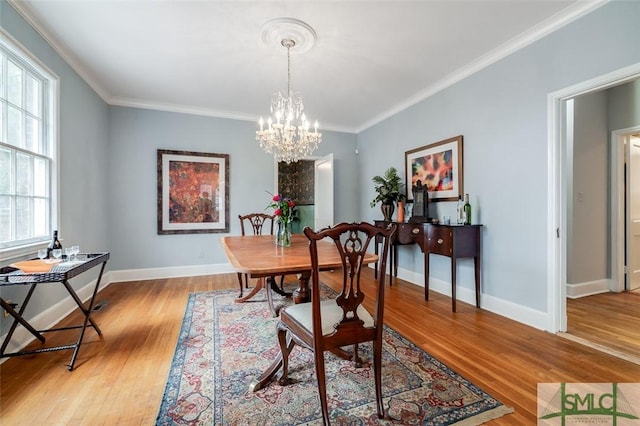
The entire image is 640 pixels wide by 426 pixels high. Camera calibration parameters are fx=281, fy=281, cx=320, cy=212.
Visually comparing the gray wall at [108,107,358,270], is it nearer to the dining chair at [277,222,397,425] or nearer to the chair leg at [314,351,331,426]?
the dining chair at [277,222,397,425]

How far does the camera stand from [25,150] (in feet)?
7.63

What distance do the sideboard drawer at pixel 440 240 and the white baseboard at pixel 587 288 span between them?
5.78ft

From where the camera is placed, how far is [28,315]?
7.48 ft

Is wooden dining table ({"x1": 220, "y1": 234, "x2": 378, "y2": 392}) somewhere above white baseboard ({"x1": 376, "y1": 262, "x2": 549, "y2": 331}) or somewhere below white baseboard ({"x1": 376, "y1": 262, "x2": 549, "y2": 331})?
above

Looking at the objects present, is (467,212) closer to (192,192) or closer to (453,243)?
(453,243)

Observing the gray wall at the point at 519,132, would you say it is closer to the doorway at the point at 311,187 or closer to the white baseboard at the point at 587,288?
the white baseboard at the point at 587,288

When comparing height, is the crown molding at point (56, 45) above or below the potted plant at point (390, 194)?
above

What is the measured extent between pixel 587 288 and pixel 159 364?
464cm

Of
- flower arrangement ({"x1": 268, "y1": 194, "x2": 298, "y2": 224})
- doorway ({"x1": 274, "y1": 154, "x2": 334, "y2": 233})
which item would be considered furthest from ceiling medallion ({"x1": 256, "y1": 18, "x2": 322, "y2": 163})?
doorway ({"x1": 274, "y1": 154, "x2": 334, "y2": 233})

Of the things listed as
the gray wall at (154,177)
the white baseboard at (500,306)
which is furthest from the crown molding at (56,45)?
the white baseboard at (500,306)

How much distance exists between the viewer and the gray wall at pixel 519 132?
2123 mm

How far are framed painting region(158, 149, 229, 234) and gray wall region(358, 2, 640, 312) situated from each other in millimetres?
3312

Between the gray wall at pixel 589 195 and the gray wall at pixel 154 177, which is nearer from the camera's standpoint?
the gray wall at pixel 589 195

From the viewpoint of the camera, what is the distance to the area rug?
1438 millimetres
